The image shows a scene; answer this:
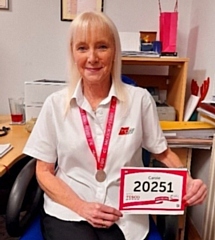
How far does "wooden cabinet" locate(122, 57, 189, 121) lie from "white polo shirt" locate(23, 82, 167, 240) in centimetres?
66

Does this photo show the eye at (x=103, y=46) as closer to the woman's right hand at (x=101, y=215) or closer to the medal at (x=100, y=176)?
the medal at (x=100, y=176)

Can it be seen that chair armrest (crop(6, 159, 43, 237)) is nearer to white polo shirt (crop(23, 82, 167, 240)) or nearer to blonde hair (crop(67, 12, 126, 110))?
white polo shirt (crop(23, 82, 167, 240))

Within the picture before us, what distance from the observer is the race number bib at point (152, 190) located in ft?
3.45

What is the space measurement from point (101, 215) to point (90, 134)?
11.8 inches

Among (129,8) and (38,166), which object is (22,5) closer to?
(129,8)

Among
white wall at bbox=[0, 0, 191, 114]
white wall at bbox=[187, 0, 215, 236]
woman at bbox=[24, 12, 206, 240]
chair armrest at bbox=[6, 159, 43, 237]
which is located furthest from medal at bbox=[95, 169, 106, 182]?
white wall at bbox=[0, 0, 191, 114]

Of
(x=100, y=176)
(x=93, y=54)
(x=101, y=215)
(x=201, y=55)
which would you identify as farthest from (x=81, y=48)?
(x=201, y=55)

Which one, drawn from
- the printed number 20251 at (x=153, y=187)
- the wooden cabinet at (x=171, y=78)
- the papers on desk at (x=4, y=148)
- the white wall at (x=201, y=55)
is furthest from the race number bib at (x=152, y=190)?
the wooden cabinet at (x=171, y=78)

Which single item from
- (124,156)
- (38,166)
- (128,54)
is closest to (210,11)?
(128,54)

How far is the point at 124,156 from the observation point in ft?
4.03

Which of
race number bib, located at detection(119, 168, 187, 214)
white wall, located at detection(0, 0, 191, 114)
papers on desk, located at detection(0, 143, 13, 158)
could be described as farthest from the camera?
white wall, located at detection(0, 0, 191, 114)

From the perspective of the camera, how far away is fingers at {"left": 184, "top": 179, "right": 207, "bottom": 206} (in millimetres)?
1082

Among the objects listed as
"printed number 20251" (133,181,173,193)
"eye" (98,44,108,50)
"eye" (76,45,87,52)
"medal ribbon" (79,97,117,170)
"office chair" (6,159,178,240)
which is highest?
"eye" (98,44,108,50)

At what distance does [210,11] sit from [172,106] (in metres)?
0.59
